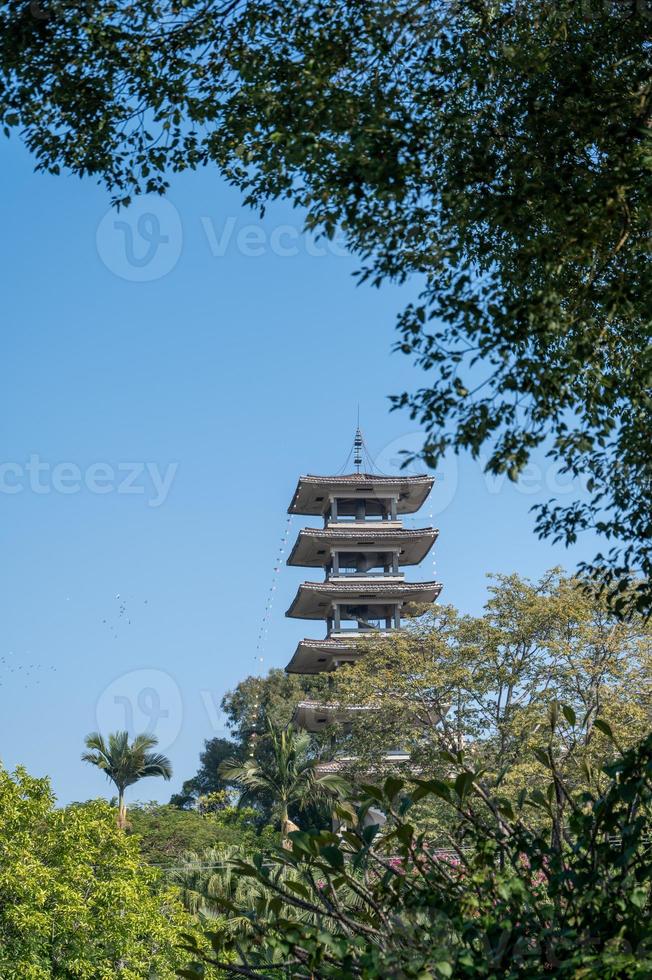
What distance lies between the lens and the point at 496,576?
21.0 m

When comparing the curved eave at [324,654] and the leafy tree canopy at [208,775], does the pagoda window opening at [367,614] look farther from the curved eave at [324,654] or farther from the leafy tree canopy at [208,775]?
the leafy tree canopy at [208,775]

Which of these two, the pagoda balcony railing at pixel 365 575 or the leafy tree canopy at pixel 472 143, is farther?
the pagoda balcony railing at pixel 365 575

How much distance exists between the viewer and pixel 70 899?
11547mm

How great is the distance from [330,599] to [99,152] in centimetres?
3055

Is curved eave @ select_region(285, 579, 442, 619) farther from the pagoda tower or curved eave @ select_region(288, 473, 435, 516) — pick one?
curved eave @ select_region(288, 473, 435, 516)

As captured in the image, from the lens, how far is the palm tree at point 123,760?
3216 cm

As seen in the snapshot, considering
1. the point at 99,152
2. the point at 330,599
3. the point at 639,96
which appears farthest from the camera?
the point at 330,599

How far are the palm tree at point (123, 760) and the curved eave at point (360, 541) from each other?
812 cm

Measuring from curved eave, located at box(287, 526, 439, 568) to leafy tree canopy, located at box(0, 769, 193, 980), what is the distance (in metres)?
22.5

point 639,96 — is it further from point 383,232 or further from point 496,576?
point 496,576

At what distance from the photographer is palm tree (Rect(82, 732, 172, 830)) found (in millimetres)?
32156

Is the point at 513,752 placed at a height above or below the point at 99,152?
below

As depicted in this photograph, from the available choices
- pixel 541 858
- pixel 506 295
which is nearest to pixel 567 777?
Result: pixel 506 295

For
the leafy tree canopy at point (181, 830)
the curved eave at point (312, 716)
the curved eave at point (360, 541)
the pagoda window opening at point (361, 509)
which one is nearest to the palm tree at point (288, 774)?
the curved eave at point (312, 716)
